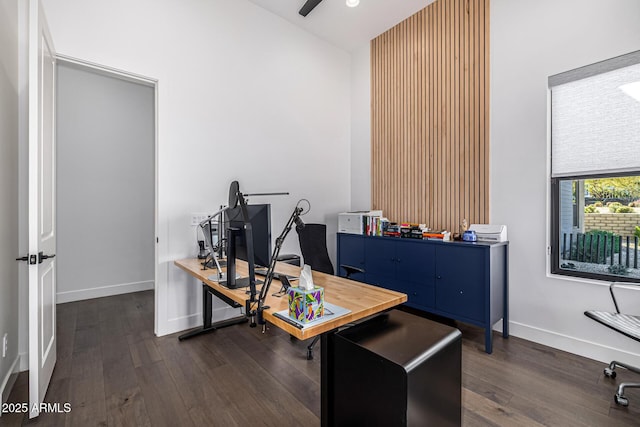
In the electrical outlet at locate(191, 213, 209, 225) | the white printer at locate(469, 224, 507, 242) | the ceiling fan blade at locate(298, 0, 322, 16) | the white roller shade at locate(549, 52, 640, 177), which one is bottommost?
the white printer at locate(469, 224, 507, 242)

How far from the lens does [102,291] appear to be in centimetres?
422

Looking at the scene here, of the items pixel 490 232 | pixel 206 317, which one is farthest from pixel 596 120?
pixel 206 317

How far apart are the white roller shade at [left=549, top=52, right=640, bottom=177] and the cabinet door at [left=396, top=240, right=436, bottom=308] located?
1.36 meters

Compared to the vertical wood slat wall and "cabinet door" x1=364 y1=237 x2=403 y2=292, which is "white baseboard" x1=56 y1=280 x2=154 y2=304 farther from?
the vertical wood slat wall

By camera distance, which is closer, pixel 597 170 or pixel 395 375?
pixel 395 375

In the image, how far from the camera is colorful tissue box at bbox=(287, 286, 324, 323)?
1.37 metres

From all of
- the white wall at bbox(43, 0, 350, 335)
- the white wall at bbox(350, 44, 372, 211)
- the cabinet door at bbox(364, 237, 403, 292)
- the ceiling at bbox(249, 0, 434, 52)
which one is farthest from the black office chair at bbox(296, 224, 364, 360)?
the ceiling at bbox(249, 0, 434, 52)

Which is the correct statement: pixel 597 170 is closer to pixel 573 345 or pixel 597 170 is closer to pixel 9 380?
pixel 573 345

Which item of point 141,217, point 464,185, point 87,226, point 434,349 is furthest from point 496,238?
point 87,226

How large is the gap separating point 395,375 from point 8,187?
275cm

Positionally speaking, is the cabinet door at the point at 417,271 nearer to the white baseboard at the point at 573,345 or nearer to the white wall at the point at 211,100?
the white baseboard at the point at 573,345

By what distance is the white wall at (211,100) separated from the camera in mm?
2789

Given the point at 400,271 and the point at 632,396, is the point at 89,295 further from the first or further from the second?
the point at 632,396

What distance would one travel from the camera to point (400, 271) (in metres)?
3.40
